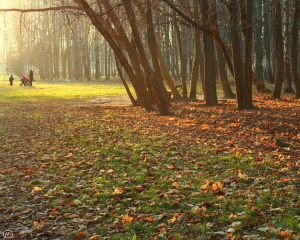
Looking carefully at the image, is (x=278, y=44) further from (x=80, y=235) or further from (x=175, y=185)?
(x=80, y=235)

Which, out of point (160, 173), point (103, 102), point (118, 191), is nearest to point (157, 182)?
point (160, 173)

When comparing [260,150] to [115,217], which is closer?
[115,217]

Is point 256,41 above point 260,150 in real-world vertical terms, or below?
above

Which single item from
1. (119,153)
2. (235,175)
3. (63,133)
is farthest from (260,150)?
(63,133)

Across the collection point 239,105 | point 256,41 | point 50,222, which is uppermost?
point 256,41

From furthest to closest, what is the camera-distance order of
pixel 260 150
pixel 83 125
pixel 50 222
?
pixel 83 125, pixel 260 150, pixel 50 222

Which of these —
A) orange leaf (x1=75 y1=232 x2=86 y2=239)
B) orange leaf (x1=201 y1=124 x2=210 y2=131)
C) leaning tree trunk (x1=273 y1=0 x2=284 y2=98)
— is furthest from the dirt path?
orange leaf (x1=75 y1=232 x2=86 y2=239)

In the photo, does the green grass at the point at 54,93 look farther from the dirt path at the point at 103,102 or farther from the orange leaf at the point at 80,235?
the orange leaf at the point at 80,235

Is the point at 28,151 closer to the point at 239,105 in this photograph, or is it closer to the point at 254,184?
the point at 254,184

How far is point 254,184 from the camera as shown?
6.82 m

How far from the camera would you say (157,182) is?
7.39 m

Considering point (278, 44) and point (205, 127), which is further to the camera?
point (278, 44)

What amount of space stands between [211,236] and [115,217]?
1494 mm

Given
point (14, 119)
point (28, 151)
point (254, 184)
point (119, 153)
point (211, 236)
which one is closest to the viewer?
point (211, 236)
